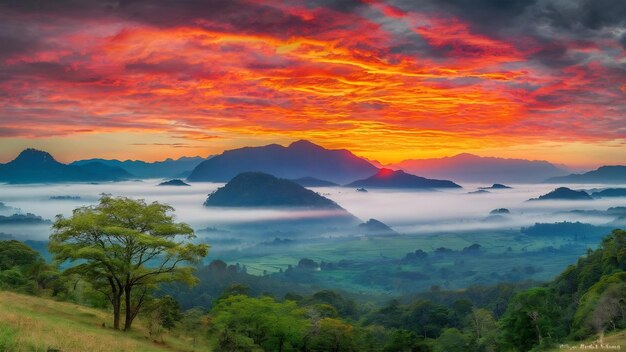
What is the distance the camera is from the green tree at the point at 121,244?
116ft

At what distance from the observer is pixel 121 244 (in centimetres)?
3953

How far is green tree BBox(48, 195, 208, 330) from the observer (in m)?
35.3

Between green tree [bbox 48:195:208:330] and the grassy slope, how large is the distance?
10.00 ft

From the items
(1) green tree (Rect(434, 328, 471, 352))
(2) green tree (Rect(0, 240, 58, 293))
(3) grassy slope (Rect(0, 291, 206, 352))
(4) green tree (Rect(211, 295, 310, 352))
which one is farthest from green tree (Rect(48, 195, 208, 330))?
(1) green tree (Rect(434, 328, 471, 352))

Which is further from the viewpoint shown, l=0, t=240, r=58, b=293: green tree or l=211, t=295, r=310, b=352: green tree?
l=0, t=240, r=58, b=293: green tree

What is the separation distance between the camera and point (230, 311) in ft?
195

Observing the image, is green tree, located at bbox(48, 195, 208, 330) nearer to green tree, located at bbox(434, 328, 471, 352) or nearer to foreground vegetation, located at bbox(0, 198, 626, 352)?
foreground vegetation, located at bbox(0, 198, 626, 352)

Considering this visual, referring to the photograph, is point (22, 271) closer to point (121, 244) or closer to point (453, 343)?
point (121, 244)

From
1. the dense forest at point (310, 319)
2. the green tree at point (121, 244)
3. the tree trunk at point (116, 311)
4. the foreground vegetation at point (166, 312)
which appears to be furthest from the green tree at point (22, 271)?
the green tree at point (121, 244)

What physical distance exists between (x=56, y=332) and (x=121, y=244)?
48.6 feet

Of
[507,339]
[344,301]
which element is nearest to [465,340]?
[507,339]

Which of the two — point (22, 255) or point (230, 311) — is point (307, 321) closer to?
point (230, 311)

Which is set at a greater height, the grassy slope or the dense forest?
the grassy slope

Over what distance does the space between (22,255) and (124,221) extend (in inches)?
2224
